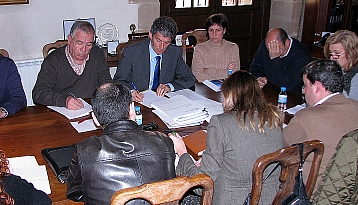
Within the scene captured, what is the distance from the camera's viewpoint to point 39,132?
229cm

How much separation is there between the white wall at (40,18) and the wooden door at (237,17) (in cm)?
90

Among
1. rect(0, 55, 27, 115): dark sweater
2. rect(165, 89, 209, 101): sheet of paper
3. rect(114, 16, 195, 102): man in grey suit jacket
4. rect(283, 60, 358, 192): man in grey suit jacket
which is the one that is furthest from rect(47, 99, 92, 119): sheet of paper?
rect(283, 60, 358, 192): man in grey suit jacket

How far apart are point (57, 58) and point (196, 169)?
4.99 feet

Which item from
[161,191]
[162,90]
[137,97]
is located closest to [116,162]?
[161,191]

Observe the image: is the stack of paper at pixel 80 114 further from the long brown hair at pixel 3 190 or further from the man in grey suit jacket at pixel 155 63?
the long brown hair at pixel 3 190

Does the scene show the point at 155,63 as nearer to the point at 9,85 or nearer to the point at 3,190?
the point at 9,85

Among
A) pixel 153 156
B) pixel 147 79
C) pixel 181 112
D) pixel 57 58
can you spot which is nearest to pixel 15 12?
pixel 57 58

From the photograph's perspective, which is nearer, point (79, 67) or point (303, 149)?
point (303, 149)

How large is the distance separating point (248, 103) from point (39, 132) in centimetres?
119

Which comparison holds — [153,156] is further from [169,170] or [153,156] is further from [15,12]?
[15,12]

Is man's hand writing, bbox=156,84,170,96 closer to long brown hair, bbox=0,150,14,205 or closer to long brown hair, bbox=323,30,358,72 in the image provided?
long brown hair, bbox=323,30,358,72

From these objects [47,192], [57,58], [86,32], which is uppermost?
[86,32]

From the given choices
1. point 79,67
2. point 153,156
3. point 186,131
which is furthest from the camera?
point 79,67

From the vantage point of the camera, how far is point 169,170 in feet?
5.30
